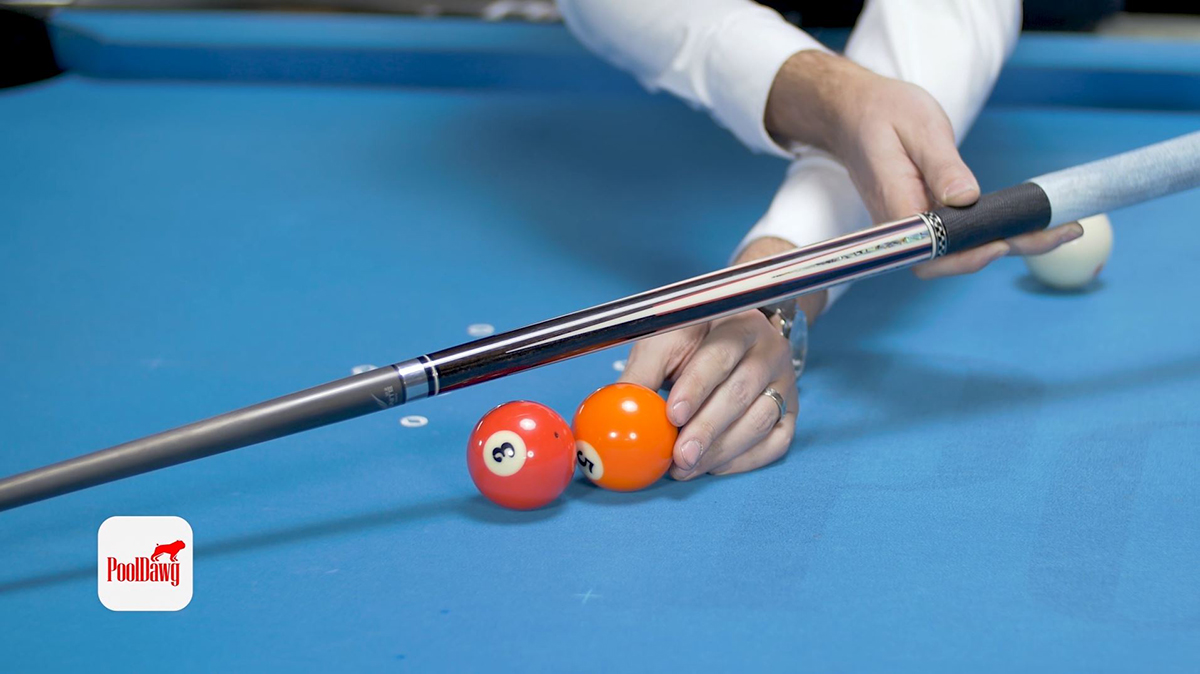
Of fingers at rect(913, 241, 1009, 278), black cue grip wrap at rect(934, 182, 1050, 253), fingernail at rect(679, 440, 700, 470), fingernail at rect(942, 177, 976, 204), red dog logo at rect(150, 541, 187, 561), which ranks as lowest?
red dog logo at rect(150, 541, 187, 561)

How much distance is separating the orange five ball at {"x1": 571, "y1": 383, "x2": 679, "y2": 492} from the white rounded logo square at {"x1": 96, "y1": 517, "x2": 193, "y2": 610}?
0.39 m

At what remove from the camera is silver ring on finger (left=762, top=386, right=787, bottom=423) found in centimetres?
130

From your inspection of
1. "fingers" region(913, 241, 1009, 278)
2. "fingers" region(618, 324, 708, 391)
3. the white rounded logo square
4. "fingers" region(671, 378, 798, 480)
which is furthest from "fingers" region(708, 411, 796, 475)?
the white rounded logo square

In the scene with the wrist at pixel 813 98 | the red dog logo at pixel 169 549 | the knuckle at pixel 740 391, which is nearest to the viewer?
the red dog logo at pixel 169 549

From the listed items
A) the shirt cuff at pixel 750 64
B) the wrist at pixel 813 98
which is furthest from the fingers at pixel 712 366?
the shirt cuff at pixel 750 64

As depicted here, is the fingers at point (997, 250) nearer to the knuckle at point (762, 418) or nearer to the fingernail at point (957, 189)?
the fingernail at point (957, 189)

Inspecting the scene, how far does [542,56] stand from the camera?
2.42 m

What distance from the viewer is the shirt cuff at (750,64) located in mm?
1653

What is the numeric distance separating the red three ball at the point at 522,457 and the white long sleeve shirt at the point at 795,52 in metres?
0.49

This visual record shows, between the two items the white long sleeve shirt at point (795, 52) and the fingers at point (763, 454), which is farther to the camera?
the white long sleeve shirt at point (795, 52)

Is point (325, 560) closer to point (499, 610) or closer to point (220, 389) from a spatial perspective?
point (499, 610)

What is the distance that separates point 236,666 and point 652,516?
0.40m

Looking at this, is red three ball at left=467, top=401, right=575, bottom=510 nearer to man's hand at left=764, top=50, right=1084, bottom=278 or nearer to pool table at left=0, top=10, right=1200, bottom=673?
pool table at left=0, top=10, right=1200, bottom=673

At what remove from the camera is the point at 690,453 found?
1.22m
